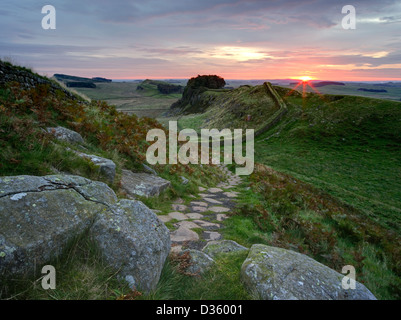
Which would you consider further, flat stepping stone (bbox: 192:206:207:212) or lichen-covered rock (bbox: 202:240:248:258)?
flat stepping stone (bbox: 192:206:207:212)

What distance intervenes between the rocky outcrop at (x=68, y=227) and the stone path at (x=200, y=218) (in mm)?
1356

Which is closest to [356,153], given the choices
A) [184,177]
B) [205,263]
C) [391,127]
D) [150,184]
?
Answer: [391,127]

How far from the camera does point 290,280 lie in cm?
396

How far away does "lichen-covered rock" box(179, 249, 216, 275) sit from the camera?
4352 mm

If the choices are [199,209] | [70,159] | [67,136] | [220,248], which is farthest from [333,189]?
[70,159]

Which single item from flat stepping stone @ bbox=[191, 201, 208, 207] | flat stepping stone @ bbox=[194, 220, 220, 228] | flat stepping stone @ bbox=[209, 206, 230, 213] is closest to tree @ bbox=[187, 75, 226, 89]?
flat stepping stone @ bbox=[191, 201, 208, 207]

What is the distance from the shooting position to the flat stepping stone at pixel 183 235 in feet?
21.8

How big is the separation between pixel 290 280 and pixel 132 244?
266 cm

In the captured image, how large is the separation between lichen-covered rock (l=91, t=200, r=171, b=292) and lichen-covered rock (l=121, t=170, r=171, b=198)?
3928mm

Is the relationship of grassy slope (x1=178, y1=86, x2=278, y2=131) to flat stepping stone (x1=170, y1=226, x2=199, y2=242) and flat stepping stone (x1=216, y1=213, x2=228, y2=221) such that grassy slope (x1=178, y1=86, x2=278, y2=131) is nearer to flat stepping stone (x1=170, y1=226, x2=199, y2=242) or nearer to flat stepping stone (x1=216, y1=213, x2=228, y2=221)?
flat stepping stone (x1=216, y1=213, x2=228, y2=221)

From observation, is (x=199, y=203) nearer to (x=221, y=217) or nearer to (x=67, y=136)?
(x=221, y=217)

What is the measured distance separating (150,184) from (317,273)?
6722mm

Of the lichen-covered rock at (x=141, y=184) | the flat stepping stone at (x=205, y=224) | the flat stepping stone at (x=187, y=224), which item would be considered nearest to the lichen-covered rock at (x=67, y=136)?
the lichen-covered rock at (x=141, y=184)
